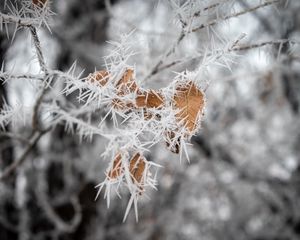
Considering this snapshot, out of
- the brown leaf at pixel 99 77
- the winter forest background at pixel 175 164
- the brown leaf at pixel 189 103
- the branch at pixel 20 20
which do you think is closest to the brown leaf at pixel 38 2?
the branch at pixel 20 20

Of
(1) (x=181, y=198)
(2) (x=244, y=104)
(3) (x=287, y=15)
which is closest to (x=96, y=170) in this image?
(1) (x=181, y=198)

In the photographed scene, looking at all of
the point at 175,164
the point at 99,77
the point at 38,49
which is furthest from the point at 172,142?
the point at 175,164

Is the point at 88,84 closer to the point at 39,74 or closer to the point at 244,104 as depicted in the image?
the point at 39,74

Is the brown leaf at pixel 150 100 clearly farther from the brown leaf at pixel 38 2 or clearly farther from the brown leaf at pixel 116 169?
the brown leaf at pixel 38 2

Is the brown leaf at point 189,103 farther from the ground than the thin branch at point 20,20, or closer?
closer

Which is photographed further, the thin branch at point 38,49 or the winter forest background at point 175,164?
the winter forest background at point 175,164

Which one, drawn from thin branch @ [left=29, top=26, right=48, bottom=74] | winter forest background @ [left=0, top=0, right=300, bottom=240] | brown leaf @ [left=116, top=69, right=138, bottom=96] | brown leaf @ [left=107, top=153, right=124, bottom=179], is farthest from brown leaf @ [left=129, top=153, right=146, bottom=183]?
winter forest background @ [left=0, top=0, right=300, bottom=240]

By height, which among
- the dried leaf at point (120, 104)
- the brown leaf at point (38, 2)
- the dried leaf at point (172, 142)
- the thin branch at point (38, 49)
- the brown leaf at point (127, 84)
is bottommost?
the dried leaf at point (172, 142)
